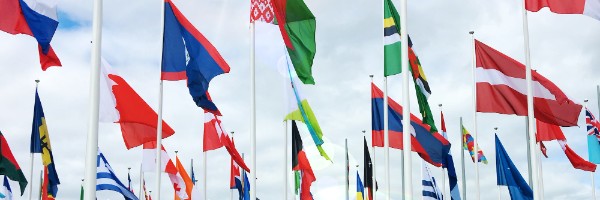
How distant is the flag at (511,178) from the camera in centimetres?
2517

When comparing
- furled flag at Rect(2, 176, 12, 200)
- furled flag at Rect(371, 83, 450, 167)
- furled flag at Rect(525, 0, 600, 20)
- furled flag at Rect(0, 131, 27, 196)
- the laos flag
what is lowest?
furled flag at Rect(2, 176, 12, 200)

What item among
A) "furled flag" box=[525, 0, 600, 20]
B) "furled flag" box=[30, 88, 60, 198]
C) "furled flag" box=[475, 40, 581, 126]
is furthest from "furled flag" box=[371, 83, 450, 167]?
"furled flag" box=[30, 88, 60, 198]

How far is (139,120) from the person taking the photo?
18.6 meters

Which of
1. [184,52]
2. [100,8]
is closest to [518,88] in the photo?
[184,52]

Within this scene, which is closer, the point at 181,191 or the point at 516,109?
the point at 516,109

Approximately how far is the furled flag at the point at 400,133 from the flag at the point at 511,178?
9.04ft

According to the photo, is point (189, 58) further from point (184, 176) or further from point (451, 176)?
point (184, 176)

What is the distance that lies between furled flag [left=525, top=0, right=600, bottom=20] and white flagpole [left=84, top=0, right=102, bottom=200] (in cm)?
897

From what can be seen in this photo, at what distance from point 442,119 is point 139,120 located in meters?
14.4

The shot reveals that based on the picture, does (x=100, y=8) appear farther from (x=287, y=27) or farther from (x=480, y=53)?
(x=480, y=53)

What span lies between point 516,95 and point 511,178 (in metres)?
6.96

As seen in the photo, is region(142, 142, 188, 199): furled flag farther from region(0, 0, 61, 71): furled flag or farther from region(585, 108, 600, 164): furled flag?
region(585, 108, 600, 164): furled flag

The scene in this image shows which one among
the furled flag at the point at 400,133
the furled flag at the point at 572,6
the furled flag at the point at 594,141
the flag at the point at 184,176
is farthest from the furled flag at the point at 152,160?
the furled flag at the point at 594,141

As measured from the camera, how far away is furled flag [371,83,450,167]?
910 inches
